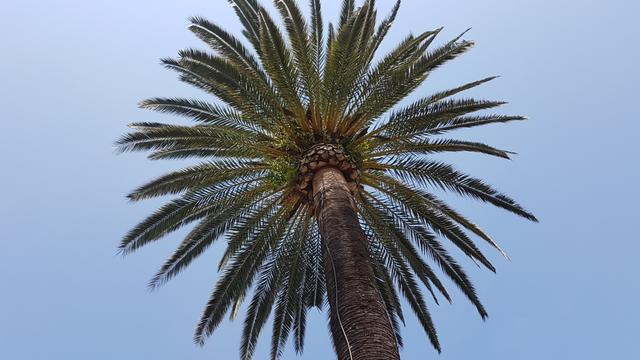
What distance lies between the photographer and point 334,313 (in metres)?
7.26

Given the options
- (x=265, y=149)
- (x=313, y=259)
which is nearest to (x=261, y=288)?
(x=313, y=259)

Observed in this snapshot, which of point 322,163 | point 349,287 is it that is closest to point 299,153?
point 322,163

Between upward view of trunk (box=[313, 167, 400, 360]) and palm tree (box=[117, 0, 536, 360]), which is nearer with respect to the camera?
upward view of trunk (box=[313, 167, 400, 360])

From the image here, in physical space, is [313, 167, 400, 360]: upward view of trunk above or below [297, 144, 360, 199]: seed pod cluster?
below

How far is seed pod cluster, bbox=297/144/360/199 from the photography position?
10469 millimetres

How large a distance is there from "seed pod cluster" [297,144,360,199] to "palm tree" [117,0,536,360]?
0.02 metres

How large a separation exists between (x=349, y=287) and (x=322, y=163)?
11.3 ft

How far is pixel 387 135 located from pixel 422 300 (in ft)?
12.6

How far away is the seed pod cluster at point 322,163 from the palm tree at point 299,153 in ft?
0.08

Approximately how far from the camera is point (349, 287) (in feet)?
24.3

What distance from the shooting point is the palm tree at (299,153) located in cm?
1086

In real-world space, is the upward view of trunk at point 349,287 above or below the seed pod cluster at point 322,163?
below

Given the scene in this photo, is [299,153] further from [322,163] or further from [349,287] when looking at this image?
[349,287]

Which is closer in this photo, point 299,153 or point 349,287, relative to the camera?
point 349,287
